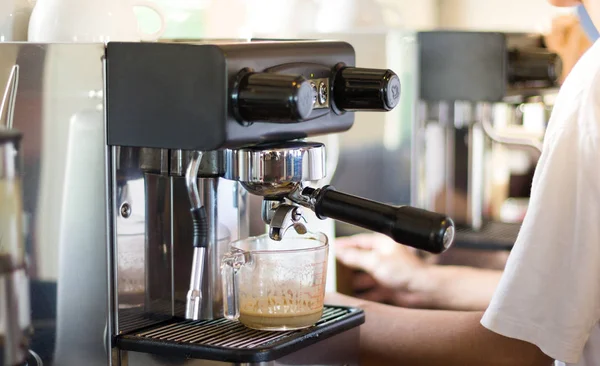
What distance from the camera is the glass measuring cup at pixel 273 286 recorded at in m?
0.77

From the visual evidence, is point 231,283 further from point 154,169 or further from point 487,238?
point 487,238

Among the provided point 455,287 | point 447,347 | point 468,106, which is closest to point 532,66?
point 468,106

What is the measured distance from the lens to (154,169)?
79cm

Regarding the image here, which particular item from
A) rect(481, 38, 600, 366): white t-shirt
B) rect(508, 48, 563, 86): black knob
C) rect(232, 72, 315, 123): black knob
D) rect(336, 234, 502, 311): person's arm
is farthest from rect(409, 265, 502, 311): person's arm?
rect(232, 72, 315, 123): black knob

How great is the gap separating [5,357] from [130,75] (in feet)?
0.72

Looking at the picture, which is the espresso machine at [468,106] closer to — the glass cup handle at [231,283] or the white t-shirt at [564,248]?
the white t-shirt at [564,248]

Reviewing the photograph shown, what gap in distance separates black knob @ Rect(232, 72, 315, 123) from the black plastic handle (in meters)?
0.07

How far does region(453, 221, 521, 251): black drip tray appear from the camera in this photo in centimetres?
141

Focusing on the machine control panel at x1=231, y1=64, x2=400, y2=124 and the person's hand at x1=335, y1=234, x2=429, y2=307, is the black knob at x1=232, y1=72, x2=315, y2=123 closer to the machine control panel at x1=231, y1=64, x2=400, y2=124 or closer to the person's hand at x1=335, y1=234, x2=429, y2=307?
the machine control panel at x1=231, y1=64, x2=400, y2=124

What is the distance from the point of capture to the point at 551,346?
33.2 inches

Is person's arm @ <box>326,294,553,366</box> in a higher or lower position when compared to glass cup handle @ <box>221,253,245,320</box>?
lower

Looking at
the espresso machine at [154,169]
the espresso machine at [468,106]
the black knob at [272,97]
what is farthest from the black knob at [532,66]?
the black knob at [272,97]

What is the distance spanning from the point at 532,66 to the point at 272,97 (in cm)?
70

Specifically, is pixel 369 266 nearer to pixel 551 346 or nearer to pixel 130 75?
pixel 551 346
